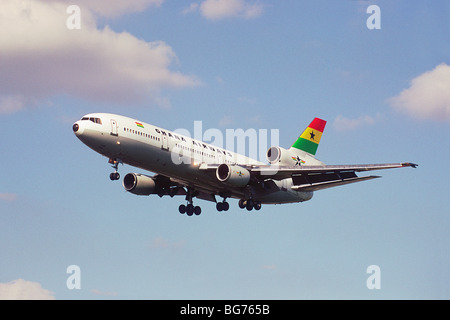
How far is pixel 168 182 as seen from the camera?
6569 centimetres

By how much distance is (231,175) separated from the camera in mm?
58812

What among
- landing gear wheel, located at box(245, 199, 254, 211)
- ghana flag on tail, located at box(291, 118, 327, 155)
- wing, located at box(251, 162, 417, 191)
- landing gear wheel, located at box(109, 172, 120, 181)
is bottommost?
landing gear wheel, located at box(245, 199, 254, 211)

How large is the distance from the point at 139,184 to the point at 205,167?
8.45m

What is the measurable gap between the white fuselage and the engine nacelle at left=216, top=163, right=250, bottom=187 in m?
0.96

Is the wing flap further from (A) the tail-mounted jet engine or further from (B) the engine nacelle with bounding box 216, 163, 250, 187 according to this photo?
(B) the engine nacelle with bounding box 216, 163, 250, 187

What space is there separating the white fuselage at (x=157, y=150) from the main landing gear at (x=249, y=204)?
2.13 feet

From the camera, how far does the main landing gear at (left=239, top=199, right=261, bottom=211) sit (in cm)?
6309

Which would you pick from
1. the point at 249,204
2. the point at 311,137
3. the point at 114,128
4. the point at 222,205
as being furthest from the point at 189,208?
the point at 311,137

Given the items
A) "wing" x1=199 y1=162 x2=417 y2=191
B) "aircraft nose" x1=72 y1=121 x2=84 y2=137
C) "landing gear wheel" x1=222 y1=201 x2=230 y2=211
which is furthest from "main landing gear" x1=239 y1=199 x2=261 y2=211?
"aircraft nose" x1=72 y1=121 x2=84 y2=137

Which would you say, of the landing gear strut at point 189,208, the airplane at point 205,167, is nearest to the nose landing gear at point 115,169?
the airplane at point 205,167

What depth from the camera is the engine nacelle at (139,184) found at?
64.4m
